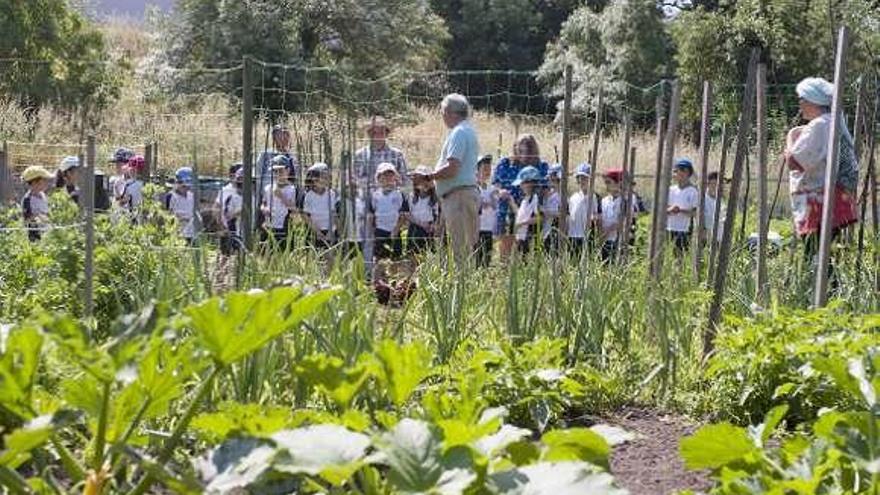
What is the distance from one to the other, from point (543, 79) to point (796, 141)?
1051 inches

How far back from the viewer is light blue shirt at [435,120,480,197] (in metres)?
7.43

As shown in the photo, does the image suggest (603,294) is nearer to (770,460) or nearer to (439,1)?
(770,460)

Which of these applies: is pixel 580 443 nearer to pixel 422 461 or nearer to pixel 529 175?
pixel 422 461

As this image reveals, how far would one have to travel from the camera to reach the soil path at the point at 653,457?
3164 millimetres

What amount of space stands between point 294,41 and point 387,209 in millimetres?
16429

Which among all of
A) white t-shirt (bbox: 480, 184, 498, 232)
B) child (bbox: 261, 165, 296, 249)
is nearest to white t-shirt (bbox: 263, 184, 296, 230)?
child (bbox: 261, 165, 296, 249)

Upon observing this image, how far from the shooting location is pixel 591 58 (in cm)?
3148

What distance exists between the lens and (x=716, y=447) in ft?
6.23

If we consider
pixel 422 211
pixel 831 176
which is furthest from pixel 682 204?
pixel 831 176

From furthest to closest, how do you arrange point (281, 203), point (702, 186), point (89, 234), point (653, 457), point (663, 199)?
point (281, 203) → point (702, 186) → point (663, 199) → point (89, 234) → point (653, 457)

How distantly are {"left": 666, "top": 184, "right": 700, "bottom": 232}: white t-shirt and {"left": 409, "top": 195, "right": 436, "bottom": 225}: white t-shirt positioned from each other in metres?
1.71

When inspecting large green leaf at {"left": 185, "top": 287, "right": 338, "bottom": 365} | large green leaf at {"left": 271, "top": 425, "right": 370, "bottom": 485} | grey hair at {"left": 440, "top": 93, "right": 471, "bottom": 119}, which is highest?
grey hair at {"left": 440, "top": 93, "right": 471, "bottom": 119}

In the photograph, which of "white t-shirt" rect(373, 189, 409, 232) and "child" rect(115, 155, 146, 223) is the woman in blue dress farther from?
"child" rect(115, 155, 146, 223)

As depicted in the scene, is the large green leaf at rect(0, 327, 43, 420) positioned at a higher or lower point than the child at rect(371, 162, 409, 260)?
higher
